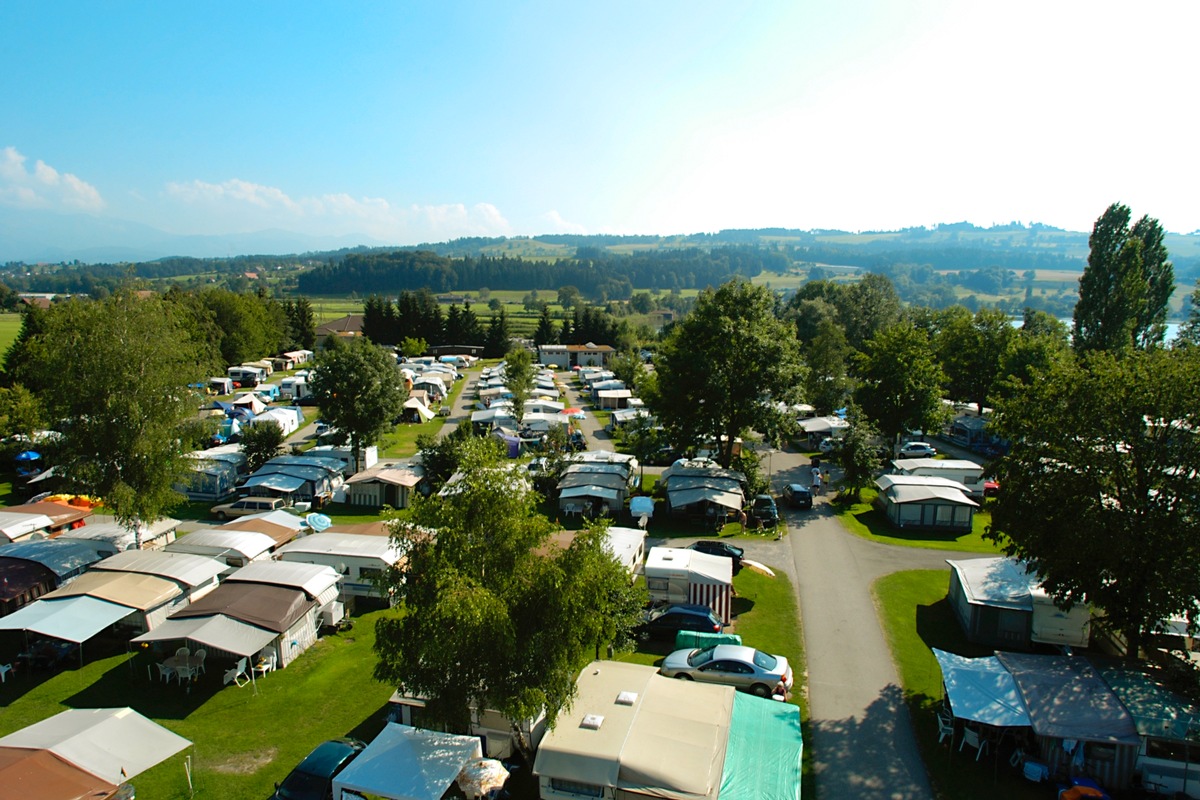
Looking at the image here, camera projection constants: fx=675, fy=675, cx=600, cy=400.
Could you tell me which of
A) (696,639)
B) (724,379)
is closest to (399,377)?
(724,379)

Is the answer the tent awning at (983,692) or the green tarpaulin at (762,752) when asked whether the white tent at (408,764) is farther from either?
the tent awning at (983,692)

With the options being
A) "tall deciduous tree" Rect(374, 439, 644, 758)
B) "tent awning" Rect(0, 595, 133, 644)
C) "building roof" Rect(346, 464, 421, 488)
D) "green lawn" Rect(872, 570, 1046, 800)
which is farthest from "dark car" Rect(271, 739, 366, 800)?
"building roof" Rect(346, 464, 421, 488)

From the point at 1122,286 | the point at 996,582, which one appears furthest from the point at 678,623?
the point at 1122,286

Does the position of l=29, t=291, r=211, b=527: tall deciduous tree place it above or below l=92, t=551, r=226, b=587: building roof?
above

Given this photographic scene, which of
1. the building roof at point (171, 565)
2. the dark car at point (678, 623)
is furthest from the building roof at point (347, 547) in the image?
the dark car at point (678, 623)

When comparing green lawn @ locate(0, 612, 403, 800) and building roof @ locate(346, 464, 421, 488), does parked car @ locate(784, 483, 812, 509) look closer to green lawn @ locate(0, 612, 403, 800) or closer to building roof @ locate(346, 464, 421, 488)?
building roof @ locate(346, 464, 421, 488)

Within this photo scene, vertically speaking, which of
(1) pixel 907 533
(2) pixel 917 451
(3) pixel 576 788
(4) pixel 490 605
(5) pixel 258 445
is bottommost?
(1) pixel 907 533

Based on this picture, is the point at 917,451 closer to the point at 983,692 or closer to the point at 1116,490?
the point at 1116,490
